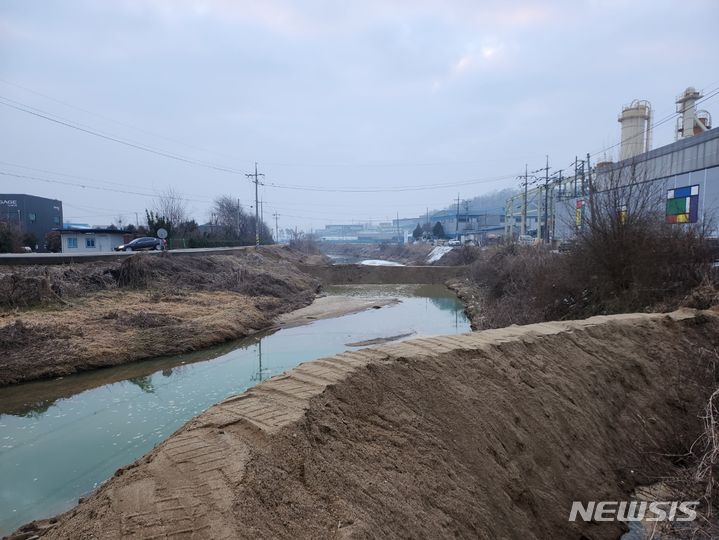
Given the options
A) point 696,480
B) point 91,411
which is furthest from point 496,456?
point 91,411

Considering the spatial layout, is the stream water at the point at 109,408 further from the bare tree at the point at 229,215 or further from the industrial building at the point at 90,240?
the bare tree at the point at 229,215

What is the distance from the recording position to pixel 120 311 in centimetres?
1861

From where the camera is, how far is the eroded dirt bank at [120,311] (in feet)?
47.2

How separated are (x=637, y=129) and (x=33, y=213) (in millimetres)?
57551

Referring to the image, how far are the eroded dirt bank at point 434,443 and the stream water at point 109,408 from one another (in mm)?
1982

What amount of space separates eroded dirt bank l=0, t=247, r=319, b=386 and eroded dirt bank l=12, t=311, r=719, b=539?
10146 mm

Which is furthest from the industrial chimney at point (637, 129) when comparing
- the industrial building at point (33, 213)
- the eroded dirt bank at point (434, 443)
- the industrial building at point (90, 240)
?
the industrial building at point (33, 213)

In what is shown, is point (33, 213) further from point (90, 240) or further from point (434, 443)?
point (434, 443)

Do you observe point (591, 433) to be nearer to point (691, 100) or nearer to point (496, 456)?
point (496, 456)

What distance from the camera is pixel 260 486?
131 inches

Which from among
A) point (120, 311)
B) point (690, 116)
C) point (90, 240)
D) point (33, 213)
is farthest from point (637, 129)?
point (33, 213)

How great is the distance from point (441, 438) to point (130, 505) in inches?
117

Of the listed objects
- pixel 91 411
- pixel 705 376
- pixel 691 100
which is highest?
pixel 691 100

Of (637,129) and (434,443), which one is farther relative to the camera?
(637,129)
